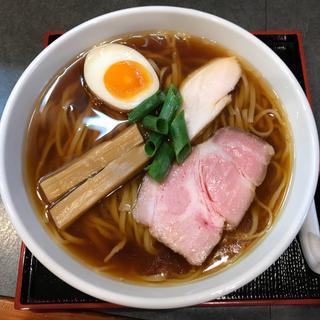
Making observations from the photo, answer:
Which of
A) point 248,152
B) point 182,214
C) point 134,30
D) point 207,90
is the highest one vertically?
point 134,30

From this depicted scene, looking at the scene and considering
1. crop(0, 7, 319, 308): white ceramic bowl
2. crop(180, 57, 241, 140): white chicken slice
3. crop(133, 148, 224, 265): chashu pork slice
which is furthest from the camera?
crop(180, 57, 241, 140): white chicken slice

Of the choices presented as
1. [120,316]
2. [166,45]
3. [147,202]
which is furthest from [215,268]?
[166,45]

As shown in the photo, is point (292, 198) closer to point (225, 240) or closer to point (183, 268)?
point (225, 240)

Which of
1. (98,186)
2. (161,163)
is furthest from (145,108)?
(98,186)

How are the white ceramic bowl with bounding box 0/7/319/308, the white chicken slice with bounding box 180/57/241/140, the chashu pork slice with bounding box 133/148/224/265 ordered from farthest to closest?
the white chicken slice with bounding box 180/57/241/140, the chashu pork slice with bounding box 133/148/224/265, the white ceramic bowl with bounding box 0/7/319/308

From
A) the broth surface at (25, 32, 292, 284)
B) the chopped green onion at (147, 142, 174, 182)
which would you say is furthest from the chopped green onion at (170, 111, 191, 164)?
the broth surface at (25, 32, 292, 284)

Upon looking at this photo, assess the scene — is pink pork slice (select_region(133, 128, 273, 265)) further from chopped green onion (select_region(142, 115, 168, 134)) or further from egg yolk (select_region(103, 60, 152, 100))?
egg yolk (select_region(103, 60, 152, 100))

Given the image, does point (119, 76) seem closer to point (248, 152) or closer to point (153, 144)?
point (153, 144)
